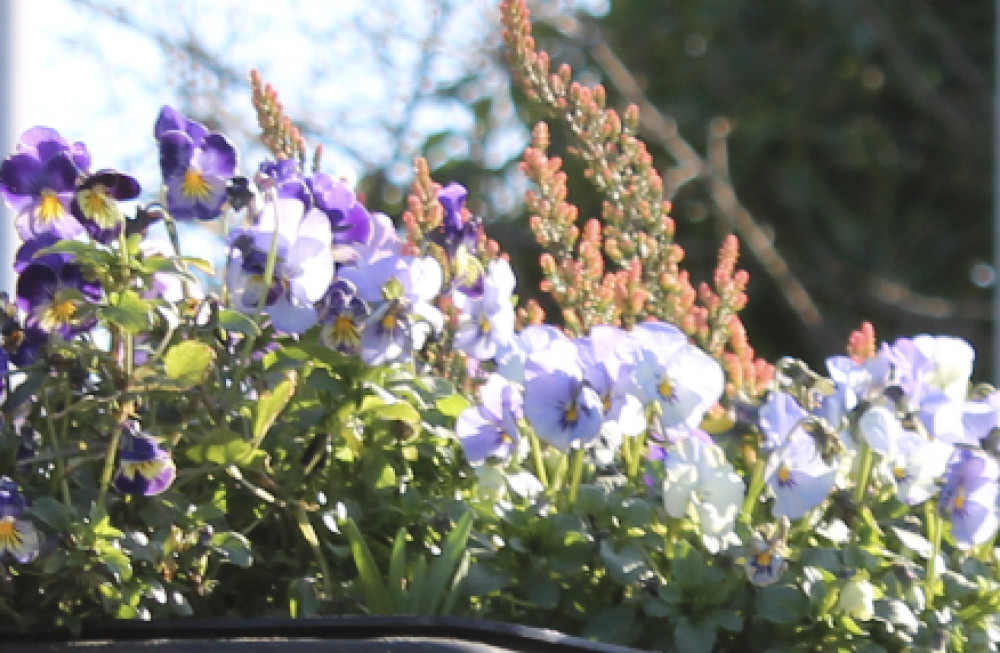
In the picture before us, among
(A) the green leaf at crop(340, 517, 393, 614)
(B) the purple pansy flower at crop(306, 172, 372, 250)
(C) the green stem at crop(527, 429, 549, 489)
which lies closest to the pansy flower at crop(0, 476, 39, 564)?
(A) the green leaf at crop(340, 517, 393, 614)

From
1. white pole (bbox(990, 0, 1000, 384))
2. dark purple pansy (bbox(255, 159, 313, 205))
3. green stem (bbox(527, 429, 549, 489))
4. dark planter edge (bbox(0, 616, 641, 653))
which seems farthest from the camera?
white pole (bbox(990, 0, 1000, 384))

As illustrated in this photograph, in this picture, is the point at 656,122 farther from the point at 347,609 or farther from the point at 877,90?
the point at 347,609

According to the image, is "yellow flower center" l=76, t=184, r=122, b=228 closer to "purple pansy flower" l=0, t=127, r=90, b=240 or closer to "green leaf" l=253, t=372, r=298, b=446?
"purple pansy flower" l=0, t=127, r=90, b=240

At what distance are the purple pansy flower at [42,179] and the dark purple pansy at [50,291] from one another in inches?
1.3

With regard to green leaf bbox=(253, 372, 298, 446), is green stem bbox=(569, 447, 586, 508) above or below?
above

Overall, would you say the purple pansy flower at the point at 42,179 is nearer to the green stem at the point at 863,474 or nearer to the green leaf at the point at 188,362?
the green leaf at the point at 188,362

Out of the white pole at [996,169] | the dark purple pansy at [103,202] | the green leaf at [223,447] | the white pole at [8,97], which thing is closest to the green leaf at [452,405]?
the green leaf at [223,447]

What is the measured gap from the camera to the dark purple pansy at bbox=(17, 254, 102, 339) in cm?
99

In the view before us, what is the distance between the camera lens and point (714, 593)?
1.06 meters

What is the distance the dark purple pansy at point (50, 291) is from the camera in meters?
0.99

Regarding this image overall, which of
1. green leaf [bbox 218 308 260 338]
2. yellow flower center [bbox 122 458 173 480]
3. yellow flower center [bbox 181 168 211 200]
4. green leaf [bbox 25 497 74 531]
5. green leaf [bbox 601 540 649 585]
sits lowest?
green leaf [bbox 25 497 74 531]

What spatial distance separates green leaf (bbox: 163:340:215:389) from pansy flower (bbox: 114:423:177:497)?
0.05 metres

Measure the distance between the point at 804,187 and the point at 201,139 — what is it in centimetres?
432

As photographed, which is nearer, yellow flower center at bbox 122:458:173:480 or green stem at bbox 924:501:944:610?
yellow flower center at bbox 122:458:173:480
